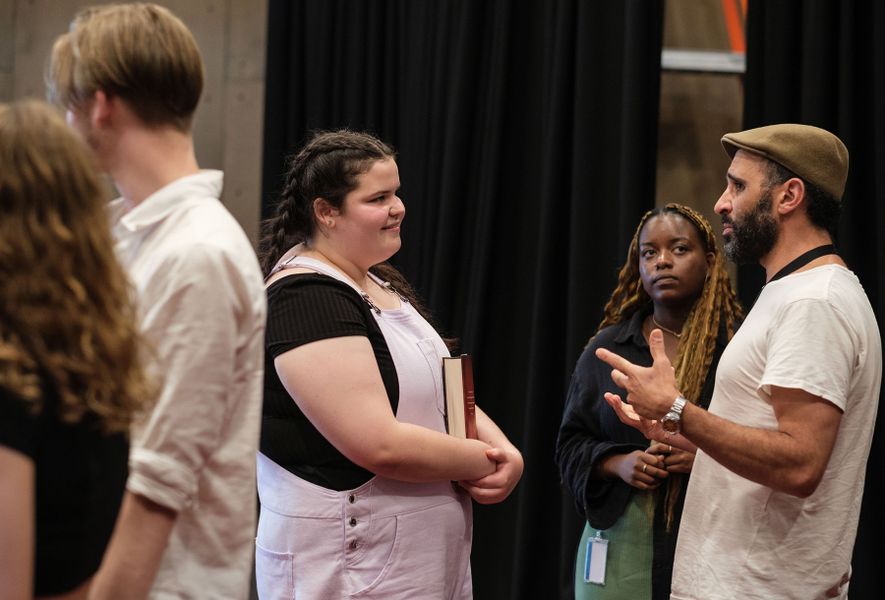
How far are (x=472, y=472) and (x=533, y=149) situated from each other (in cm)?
229

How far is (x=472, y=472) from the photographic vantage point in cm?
210

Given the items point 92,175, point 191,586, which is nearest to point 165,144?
point 92,175

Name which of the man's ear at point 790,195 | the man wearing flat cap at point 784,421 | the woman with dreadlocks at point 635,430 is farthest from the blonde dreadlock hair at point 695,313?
the man's ear at point 790,195

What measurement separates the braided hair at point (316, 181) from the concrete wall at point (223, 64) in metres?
2.34

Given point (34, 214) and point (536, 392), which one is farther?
point (536, 392)

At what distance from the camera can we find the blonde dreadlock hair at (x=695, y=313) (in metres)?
2.69

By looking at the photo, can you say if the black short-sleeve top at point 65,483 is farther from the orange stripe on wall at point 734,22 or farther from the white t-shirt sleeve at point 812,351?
the orange stripe on wall at point 734,22

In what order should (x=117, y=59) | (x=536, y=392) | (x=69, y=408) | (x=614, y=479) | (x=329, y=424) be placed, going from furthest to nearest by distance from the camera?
1. (x=536, y=392)
2. (x=614, y=479)
3. (x=329, y=424)
4. (x=117, y=59)
5. (x=69, y=408)

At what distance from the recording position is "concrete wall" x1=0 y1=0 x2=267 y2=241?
183 inches

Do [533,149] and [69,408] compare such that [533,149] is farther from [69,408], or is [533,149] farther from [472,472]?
[69,408]

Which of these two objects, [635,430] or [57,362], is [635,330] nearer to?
[635,430]

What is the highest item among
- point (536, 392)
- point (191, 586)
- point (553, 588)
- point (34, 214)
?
point (34, 214)

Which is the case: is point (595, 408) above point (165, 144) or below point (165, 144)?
below

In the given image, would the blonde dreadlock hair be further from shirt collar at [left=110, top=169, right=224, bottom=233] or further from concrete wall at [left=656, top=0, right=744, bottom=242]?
shirt collar at [left=110, top=169, right=224, bottom=233]
